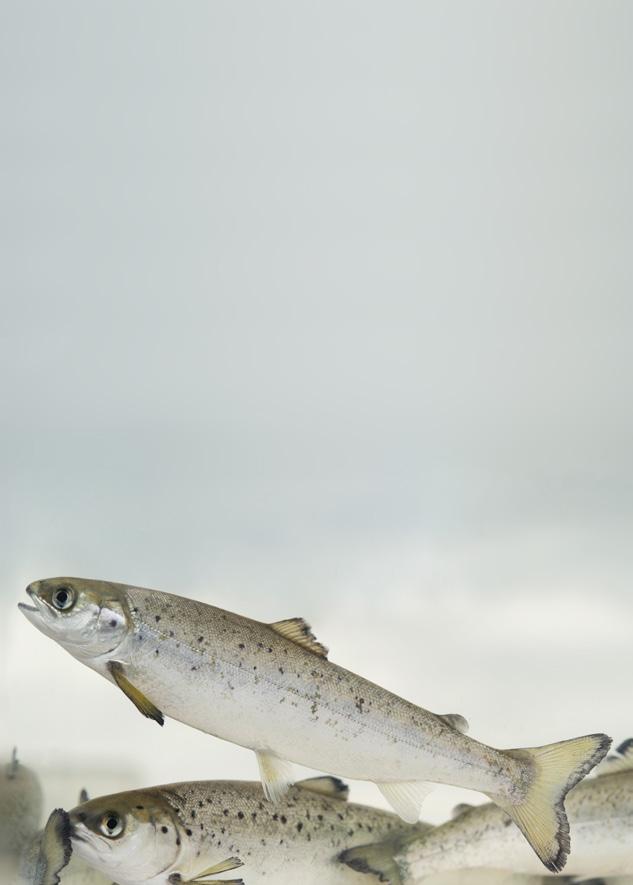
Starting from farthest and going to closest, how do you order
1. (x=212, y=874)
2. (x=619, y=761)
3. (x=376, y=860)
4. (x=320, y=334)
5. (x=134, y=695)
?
(x=320, y=334) → (x=619, y=761) → (x=376, y=860) → (x=212, y=874) → (x=134, y=695)

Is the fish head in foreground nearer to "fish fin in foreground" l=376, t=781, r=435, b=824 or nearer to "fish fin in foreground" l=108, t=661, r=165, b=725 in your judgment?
"fish fin in foreground" l=108, t=661, r=165, b=725

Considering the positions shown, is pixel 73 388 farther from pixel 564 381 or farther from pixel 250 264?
pixel 564 381

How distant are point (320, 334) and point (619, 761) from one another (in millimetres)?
603

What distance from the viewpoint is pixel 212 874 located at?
119 cm

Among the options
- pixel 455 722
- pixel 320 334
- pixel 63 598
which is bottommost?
pixel 455 722

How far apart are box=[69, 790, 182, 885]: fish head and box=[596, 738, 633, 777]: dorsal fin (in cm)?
50

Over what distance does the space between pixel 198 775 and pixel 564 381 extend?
2.15 feet

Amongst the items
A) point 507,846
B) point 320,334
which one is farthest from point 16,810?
point 320,334

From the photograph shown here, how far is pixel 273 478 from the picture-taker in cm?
157

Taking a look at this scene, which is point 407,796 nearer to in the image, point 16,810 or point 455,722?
point 455,722

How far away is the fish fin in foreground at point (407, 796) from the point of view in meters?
1.20

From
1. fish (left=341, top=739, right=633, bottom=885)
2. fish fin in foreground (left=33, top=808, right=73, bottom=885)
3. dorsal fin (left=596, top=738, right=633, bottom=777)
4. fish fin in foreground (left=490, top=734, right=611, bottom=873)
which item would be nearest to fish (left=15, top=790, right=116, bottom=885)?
fish fin in foreground (left=33, top=808, right=73, bottom=885)

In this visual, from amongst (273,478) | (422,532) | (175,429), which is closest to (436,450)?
(422,532)

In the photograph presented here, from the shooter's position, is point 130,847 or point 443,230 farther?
point 443,230
